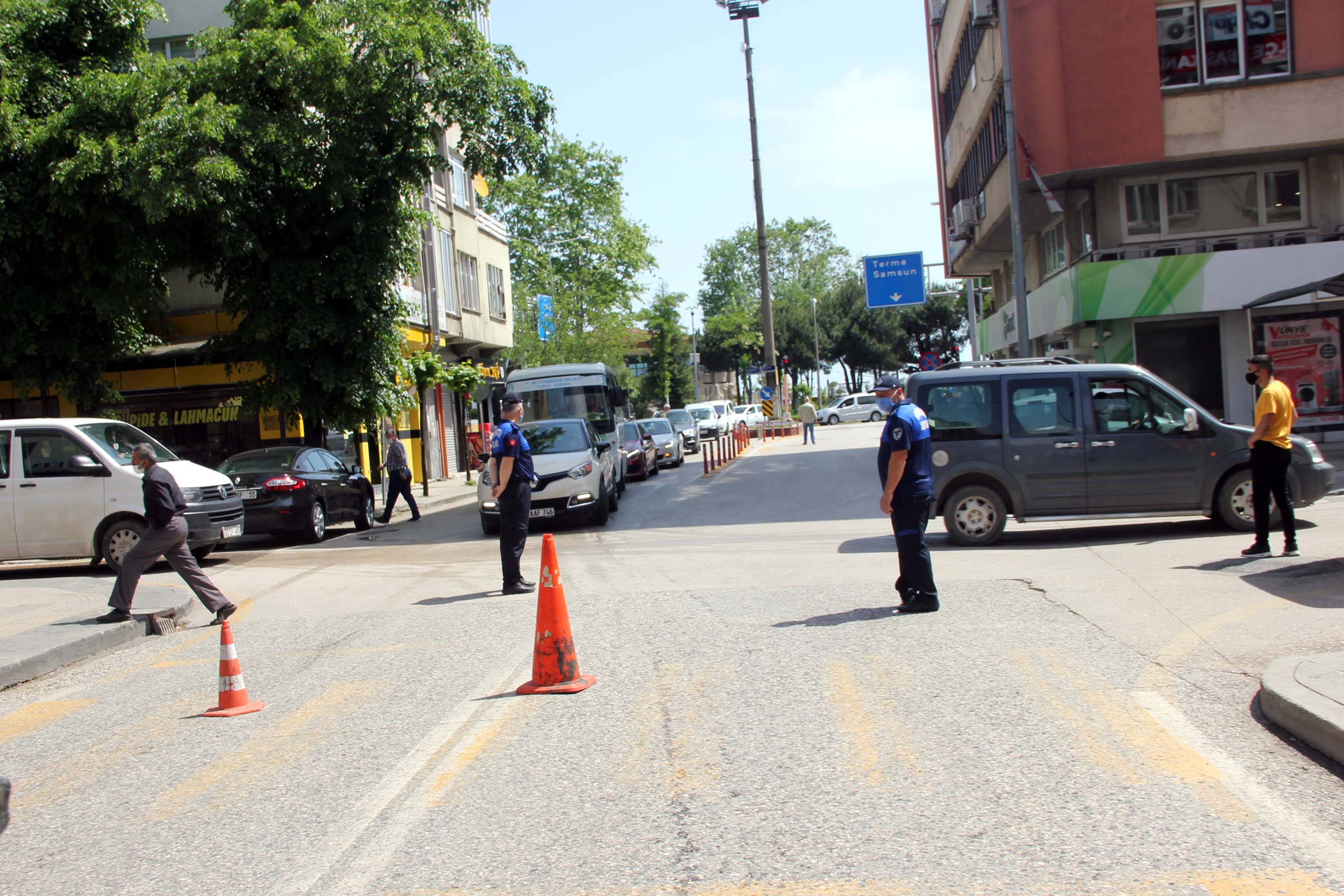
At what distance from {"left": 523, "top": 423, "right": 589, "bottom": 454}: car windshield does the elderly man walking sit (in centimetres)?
846

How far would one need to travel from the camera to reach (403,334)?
85.3ft

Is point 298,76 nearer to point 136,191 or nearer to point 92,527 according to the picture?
point 136,191

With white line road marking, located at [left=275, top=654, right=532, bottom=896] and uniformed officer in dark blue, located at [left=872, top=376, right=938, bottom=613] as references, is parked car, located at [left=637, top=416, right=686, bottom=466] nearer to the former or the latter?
uniformed officer in dark blue, located at [left=872, top=376, right=938, bottom=613]

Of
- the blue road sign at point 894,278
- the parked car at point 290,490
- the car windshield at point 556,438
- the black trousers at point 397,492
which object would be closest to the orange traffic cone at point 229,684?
the parked car at point 290,490

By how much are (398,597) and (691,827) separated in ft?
25.9

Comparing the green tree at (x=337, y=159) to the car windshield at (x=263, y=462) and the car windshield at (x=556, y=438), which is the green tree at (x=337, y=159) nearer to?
the car windshield at (x=263, y=462)

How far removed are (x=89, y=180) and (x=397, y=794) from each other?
19496 mm

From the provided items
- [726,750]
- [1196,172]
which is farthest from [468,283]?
[726,750]

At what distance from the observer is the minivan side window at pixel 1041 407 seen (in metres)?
12.9

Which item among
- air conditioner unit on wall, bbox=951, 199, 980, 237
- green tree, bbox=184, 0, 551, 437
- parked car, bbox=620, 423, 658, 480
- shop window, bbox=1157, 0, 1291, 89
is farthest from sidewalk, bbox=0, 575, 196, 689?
air conditioner unit on wall, bbox=951, 199, 980, 237

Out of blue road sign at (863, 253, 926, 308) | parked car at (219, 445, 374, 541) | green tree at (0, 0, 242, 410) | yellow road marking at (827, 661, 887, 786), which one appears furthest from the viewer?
blue road sign at (863, 253, 926, 308)

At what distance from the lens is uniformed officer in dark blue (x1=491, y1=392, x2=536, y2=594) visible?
1120 cm

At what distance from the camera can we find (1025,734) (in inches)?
220

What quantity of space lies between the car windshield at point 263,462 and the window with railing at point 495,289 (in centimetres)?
2117
